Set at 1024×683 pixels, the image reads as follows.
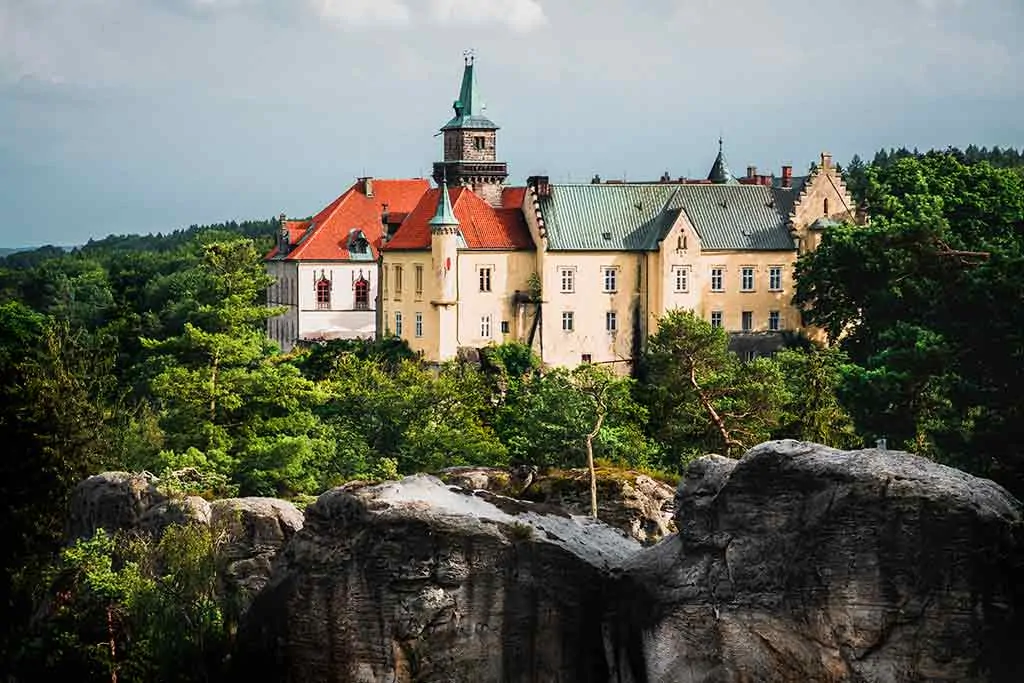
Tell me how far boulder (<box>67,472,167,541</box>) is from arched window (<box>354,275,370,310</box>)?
193 feet

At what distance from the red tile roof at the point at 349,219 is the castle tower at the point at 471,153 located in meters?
2.65

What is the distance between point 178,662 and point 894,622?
961 centimetres

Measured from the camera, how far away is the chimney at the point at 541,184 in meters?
80.6

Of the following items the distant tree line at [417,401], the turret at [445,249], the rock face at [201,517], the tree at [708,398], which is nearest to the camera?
the distant tree line at [417,401]

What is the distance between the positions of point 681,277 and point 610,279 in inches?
103

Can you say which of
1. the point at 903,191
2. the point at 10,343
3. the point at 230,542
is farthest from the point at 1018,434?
the point at 903,191

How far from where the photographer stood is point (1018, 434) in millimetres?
37094

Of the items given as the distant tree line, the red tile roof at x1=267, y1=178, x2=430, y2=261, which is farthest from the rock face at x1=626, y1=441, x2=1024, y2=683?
the red tile roof at x1=267, y1=178, x2=430, y2=261

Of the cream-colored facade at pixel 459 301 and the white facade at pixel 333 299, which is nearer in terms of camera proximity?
the cream-colored facade at pixel 459 301

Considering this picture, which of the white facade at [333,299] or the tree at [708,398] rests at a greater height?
the white facade at [333,299]

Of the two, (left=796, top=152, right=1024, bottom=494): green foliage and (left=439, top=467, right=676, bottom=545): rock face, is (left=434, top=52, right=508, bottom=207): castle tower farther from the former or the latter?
(left=439, top=467, right=676, bottom=545): rock face

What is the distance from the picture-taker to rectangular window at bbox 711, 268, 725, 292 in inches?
3125

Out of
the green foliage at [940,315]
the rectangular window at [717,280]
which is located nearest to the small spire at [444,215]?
the rectangular window at [717,280]

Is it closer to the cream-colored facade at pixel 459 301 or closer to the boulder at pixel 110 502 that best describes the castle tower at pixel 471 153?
the cream-colored facade at pixel 459 301
